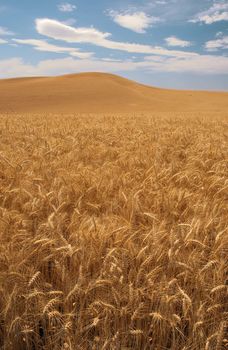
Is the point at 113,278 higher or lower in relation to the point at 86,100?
lower

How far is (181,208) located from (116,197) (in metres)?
0.58

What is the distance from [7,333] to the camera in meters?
1.74

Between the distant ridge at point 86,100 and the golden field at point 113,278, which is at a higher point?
the distant ridge at point 86,100

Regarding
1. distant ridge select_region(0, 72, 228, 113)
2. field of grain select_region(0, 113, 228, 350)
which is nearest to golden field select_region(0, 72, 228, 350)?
field of grain select_region(0, 113, 228, 350)

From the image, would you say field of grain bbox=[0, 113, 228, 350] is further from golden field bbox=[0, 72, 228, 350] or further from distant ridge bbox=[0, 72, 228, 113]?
distant ridge bbox=[0, 72, 228, 113]

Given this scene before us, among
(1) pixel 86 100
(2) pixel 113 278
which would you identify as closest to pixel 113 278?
(2) pixel 113 278

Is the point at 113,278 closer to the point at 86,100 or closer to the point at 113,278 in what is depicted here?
the point at 113,278

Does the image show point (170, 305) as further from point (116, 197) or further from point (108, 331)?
point (116, 197)

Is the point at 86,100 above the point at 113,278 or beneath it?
above

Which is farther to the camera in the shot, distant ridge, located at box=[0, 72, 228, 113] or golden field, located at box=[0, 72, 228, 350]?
distant ridge, located at box=[0, 72, 228, 113]

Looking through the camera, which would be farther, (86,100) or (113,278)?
(86,100)

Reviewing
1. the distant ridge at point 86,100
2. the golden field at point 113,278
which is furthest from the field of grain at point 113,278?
the distant ridge at point 86,100

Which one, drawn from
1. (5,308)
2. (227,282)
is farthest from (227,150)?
(5,308)

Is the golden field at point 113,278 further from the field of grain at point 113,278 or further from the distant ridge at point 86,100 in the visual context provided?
the distant ridge at point 86,100
